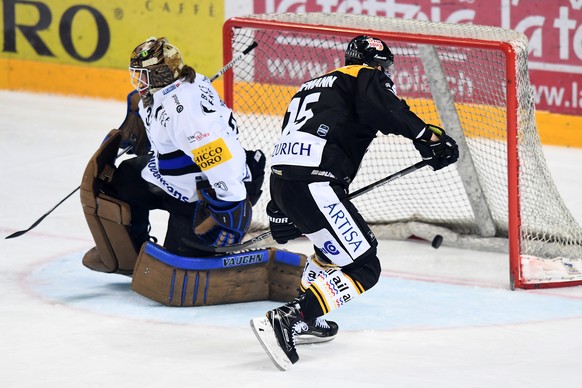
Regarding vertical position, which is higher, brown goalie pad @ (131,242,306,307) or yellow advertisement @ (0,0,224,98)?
yellow advertisement @ (0,0,224,98)

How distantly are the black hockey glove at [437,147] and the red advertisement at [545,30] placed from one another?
326cm

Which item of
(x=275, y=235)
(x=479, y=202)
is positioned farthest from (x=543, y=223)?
(x=275, y=235)

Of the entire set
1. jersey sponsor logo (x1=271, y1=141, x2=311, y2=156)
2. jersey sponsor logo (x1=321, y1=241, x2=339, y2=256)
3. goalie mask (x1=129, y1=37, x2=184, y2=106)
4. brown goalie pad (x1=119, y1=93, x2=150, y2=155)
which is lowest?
jersey sponsor logo (x1=321, y1=241, x2=339, y2=256)

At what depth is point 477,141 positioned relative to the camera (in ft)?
18.8

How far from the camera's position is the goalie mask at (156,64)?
15.0ft

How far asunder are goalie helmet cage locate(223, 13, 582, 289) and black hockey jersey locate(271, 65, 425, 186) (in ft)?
3.44

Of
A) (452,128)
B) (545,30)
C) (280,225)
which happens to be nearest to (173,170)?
(280,225)

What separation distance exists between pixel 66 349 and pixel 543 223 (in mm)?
2027

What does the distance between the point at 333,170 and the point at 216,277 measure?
836 mm

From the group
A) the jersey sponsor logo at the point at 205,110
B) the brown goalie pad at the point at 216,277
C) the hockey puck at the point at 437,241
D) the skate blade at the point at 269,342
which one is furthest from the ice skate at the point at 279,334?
the hockey puck at the point at 437,241

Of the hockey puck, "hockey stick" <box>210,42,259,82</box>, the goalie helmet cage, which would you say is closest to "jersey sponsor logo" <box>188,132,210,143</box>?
"hockey stick" <box>210,42,259,82</box>

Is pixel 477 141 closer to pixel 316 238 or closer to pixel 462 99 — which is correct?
pixel 462 99

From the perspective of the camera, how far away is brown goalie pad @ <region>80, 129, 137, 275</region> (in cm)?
482

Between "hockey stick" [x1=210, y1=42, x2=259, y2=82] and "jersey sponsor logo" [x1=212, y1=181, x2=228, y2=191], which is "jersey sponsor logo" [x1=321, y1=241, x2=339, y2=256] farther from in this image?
"hockey stick" [x1=210, y1=42, x2=259, y2=82]
